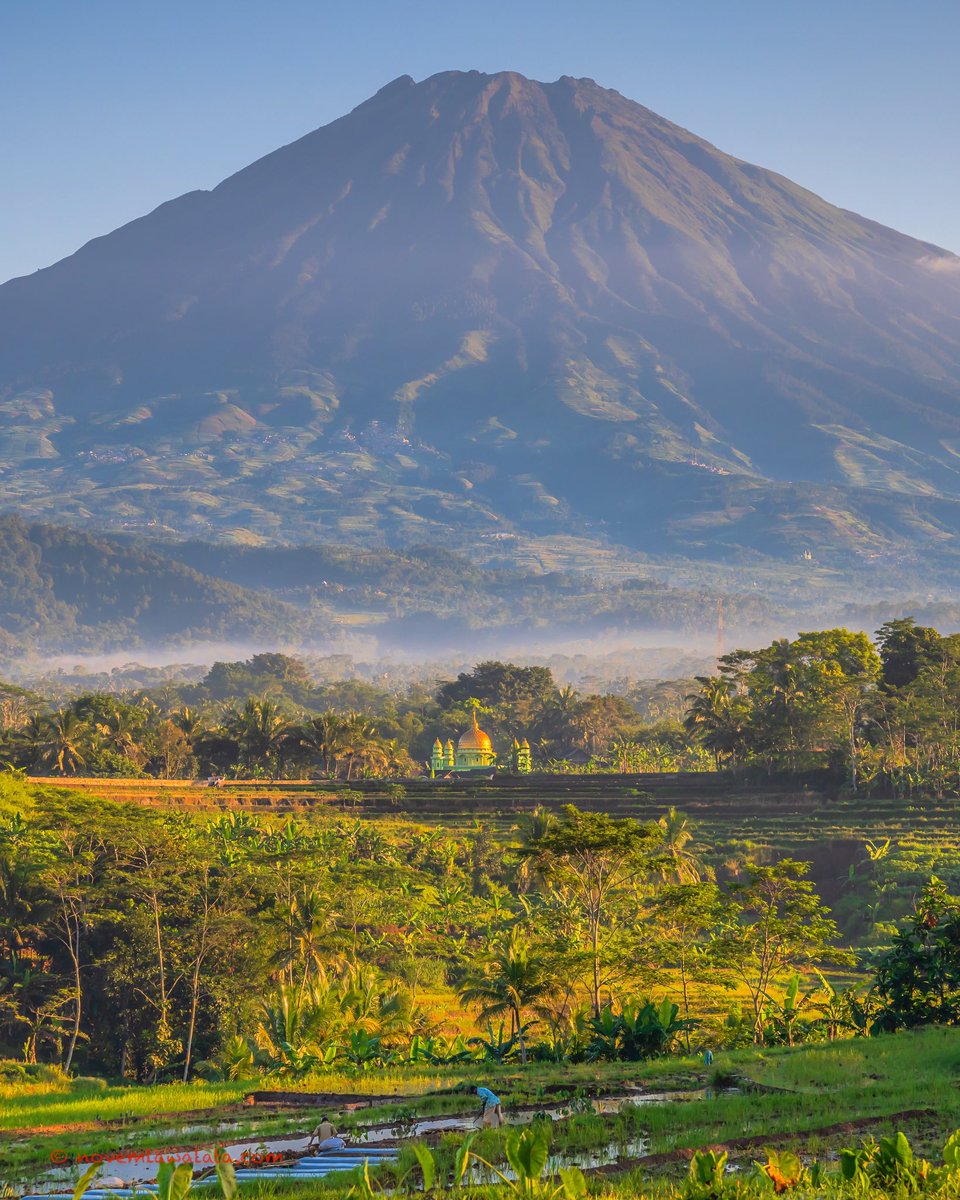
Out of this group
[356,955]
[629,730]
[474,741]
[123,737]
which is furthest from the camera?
[629,730]

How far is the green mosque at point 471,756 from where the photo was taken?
90.8 metres

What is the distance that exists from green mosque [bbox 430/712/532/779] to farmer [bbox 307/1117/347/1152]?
70.7 meters

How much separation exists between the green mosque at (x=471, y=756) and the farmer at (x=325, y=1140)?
232ft

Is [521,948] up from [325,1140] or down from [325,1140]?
up

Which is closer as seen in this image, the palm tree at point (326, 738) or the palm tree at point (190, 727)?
the palm tree at point (326, 738)

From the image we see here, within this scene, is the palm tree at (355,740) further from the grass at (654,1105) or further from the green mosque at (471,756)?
the grass at (654,1105)

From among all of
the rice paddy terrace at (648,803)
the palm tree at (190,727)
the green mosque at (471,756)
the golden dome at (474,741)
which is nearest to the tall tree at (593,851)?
the rice paddy terrace at (648,803)

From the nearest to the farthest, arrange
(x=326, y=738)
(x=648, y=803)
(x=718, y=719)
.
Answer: (x=648, y=803) < (x=718, y=719) < (x=326, y=738)

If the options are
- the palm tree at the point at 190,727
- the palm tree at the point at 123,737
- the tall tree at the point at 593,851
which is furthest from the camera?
the palm tree at the point at 190,727

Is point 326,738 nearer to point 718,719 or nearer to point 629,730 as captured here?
point 718,719

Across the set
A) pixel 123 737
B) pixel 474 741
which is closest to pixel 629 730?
pixel 474 741

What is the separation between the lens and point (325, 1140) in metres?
18.5

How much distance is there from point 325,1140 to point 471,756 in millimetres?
75487

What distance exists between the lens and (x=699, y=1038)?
32.0m
